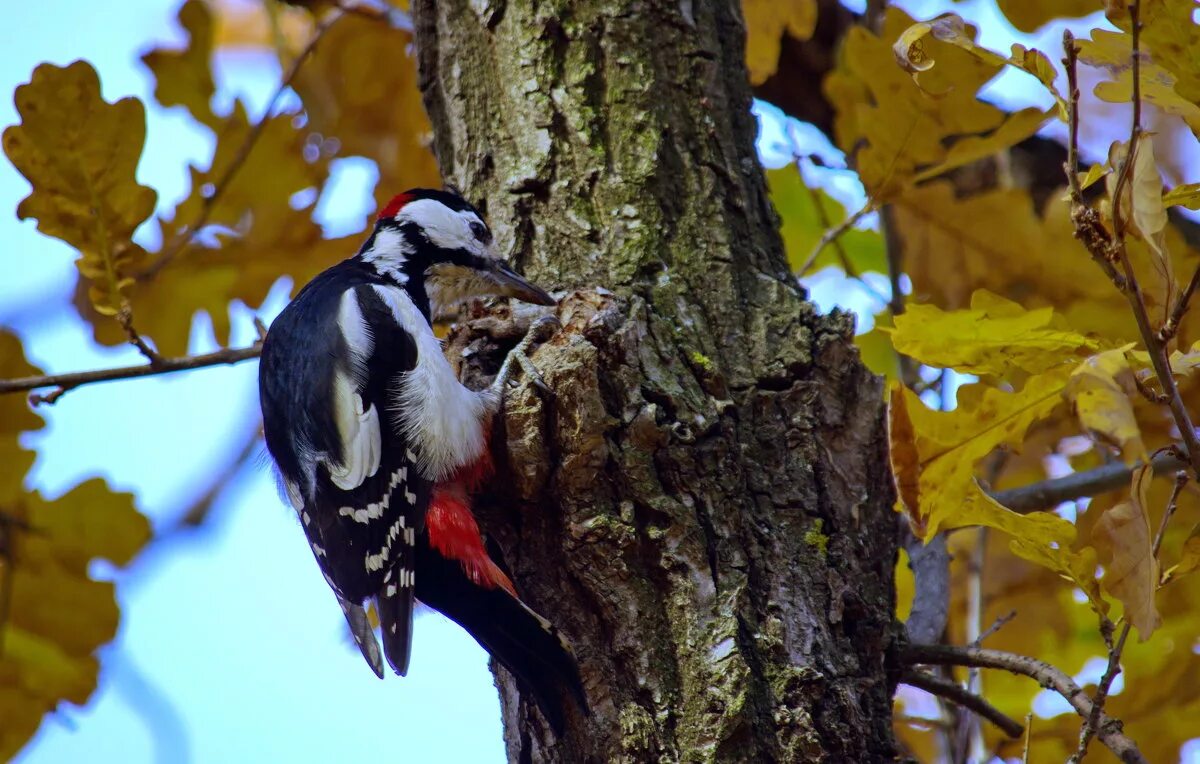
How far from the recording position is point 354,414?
2.61 metres

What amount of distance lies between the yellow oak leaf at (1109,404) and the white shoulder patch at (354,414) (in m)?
1.59

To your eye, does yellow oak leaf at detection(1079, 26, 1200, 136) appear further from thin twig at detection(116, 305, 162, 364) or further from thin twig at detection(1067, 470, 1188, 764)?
thin twig at detection(116, 305, 162, 364)

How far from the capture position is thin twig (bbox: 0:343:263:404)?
229 cm

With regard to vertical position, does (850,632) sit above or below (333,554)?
below

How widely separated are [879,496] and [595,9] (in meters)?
1.18

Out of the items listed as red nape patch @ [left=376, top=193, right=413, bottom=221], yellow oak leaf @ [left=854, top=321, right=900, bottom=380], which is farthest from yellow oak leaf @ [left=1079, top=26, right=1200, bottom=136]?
red nape patch @ [left=376, top=193, right=413, bottom=221]

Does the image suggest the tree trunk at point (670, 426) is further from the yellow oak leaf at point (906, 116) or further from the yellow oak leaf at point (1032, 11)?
the yellow oak leaf at point (1032, 11)

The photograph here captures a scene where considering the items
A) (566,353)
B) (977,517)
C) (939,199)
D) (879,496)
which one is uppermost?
(939,199)

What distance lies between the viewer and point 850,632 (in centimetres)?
200

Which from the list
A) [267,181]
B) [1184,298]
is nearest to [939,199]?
[1184,298]

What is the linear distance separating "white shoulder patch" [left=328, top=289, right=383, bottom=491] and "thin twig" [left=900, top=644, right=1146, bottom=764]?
1160 millimetres

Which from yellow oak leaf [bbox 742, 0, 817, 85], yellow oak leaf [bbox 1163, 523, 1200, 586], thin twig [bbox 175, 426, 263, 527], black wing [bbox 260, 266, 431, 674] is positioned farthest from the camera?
thin twig [bbox 175, 426, 263, 527]

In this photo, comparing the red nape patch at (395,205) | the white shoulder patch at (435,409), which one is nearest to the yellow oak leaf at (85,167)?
the white shoulder patch at (435,409)

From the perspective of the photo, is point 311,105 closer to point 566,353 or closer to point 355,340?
point 355,340
